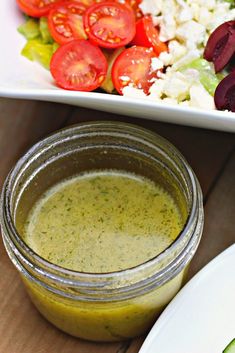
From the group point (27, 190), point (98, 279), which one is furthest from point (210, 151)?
point (98, 279)

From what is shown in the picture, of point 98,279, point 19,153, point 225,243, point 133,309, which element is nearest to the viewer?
point 98,279

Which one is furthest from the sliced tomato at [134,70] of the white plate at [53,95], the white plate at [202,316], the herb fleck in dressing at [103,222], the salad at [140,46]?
the white plate at [202,316]

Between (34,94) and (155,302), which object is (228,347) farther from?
(34,94)

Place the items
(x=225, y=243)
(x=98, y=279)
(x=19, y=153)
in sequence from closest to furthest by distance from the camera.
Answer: (x=98, y=279) < (x=225, y=243) < (x=19, y=153)

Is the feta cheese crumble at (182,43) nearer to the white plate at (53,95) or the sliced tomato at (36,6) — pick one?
the white plate at (53,95)

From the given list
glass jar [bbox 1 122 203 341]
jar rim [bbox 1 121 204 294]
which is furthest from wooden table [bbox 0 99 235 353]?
jar rim [bbox 1 121 204 294]

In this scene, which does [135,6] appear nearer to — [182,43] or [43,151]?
[182,43]

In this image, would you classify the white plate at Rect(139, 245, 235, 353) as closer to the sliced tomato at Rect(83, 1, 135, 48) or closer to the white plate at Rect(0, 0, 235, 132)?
the white plate at Rect(0, 0, 235, 132)
